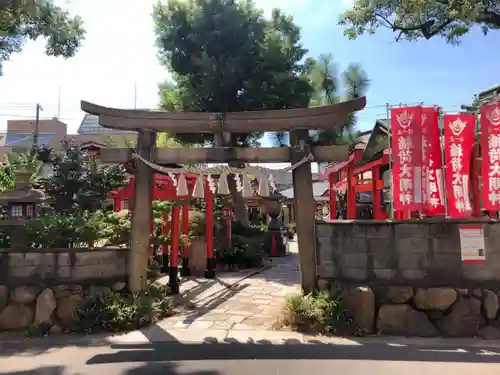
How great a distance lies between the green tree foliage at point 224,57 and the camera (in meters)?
18.4

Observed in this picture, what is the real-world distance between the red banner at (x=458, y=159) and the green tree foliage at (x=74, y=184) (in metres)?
9.50

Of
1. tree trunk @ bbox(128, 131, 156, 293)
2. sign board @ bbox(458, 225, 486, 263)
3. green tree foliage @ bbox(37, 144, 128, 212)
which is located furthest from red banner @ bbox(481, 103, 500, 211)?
green tree foliage @ bbox(37, 144, 128, 212)

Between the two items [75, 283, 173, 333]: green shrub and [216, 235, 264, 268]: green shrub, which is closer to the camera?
[75, 283, 173, 333]: green shrub

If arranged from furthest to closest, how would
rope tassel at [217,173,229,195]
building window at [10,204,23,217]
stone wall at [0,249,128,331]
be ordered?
1. building window at [10,204,23,217]
2. rope tassel at [217,173,229,195]
3. stone wall at [0,249,128,331]

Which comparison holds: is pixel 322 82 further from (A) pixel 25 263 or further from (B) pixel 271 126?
(A) pixel 25 263

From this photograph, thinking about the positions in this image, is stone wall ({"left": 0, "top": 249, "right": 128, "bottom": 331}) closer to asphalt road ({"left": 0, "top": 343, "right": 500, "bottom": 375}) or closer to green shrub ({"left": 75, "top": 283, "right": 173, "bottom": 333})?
green shrub ({"left": 75, "top": 283, "right": 173, "bottom": 333})

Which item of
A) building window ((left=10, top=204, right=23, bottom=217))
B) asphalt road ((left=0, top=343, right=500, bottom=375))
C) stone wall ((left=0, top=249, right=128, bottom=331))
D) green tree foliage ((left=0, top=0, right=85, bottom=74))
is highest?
green tree foliage ((left=0, top=0, right=85, bottom=74))

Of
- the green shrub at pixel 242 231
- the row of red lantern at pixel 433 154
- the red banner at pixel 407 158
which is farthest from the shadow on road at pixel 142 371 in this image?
the green shrub at pixel 242 231

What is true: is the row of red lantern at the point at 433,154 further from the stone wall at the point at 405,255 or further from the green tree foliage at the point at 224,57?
the green tree foliage at the point at 224,57

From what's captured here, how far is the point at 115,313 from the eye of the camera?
7.68 meters

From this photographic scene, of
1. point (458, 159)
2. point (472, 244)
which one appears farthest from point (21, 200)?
point (458, 159)

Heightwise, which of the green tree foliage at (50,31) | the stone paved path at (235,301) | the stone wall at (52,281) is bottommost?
the stone paved path at (235,301)

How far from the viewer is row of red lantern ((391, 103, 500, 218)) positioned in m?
8.19

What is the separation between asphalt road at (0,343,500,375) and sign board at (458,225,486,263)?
5.30 ft
